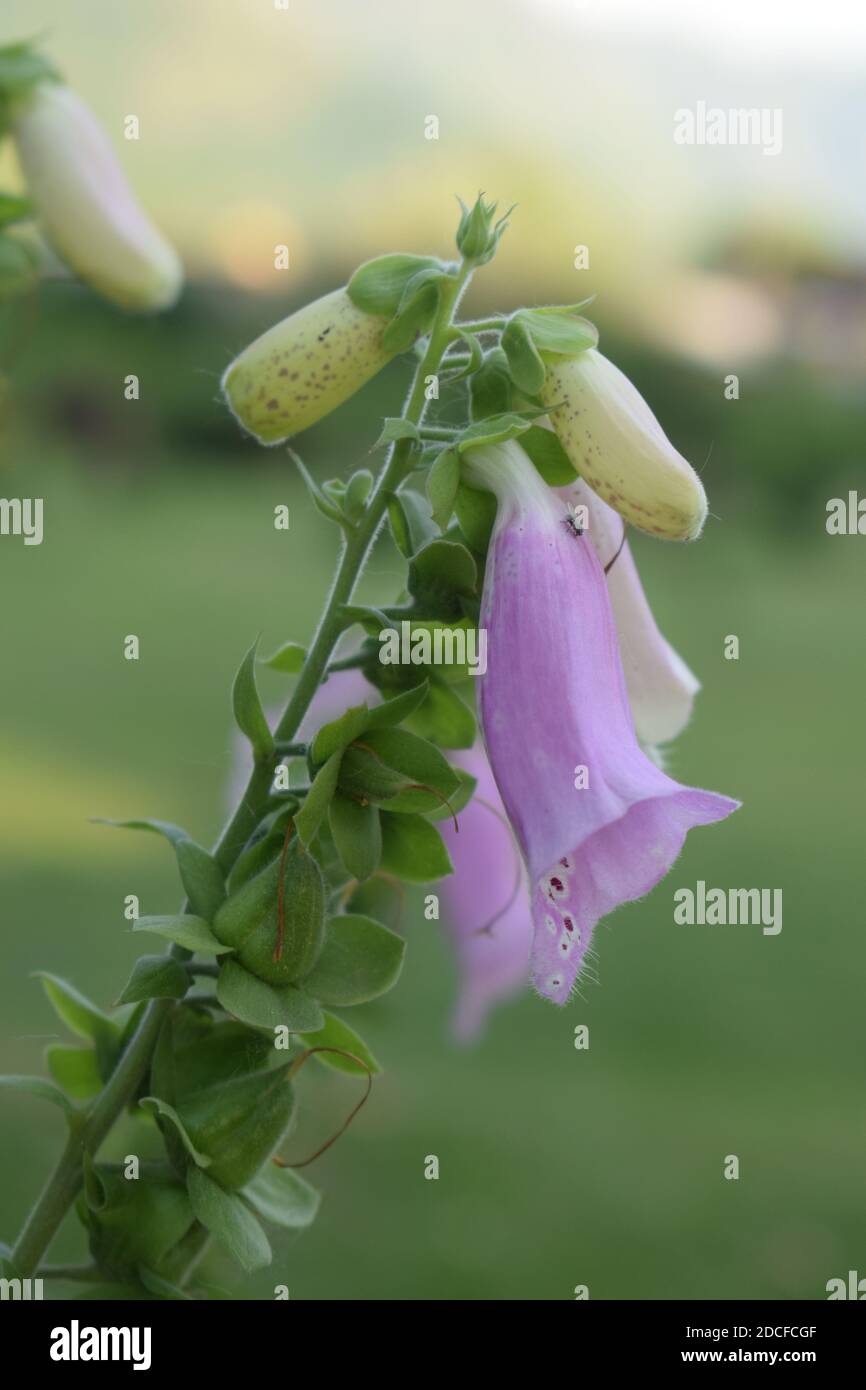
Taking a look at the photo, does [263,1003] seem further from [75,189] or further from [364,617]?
[75,189]

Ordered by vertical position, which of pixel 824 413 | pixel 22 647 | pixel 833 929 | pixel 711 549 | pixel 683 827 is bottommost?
pixel 833 929

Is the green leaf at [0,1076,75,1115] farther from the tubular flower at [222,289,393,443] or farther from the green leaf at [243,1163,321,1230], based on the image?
the tubular flower at [222,289,393,443]

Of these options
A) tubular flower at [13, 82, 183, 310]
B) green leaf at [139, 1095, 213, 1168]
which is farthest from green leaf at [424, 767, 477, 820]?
tubular flower at [13, 82, 183, 310]

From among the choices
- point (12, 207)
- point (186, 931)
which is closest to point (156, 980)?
point (186, 931)

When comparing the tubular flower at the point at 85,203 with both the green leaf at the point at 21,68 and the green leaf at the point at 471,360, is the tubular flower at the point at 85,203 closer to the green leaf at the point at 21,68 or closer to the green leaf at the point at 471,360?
the green leaf at the point at 21,68

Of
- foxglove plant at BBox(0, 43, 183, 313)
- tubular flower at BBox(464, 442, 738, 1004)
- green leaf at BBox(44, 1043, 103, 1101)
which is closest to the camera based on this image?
tubular flower at BBox(464, 442, 738, 1004)
